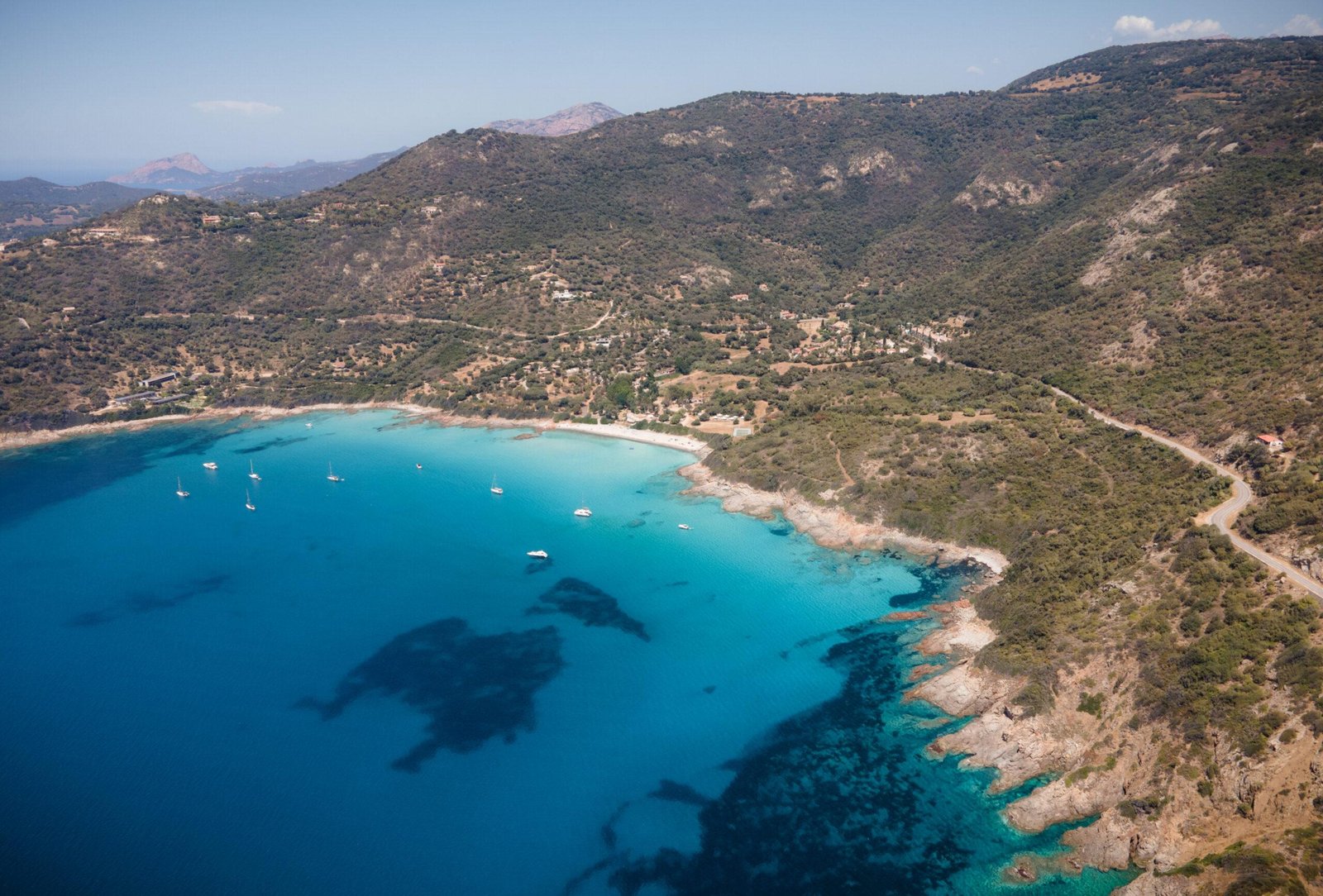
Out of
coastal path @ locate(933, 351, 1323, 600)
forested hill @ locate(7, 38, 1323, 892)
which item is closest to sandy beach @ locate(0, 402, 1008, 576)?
forested hill @ locate(7, 38, 1323, 892)

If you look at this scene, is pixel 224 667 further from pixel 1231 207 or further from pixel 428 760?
pixel 1231 207

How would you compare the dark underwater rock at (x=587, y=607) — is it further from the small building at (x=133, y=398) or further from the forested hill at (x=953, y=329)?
the small building at (x=133, y=398)

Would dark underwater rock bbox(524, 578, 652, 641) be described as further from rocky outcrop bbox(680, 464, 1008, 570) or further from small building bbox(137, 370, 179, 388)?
small building bbox(137, 370, 179, 388)

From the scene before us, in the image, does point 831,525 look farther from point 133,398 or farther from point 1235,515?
point 133,398

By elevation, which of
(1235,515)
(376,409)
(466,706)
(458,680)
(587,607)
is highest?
(1235,515)

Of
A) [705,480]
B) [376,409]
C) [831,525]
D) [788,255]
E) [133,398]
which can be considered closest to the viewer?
[831,525]

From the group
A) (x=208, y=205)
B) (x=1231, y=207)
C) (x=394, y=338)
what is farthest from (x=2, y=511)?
(x=1231, y=207)

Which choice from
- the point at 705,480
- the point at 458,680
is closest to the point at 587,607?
the point at 458,680

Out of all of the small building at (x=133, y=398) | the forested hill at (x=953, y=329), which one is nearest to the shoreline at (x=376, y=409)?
the forested hill at (x=953, y=329)
